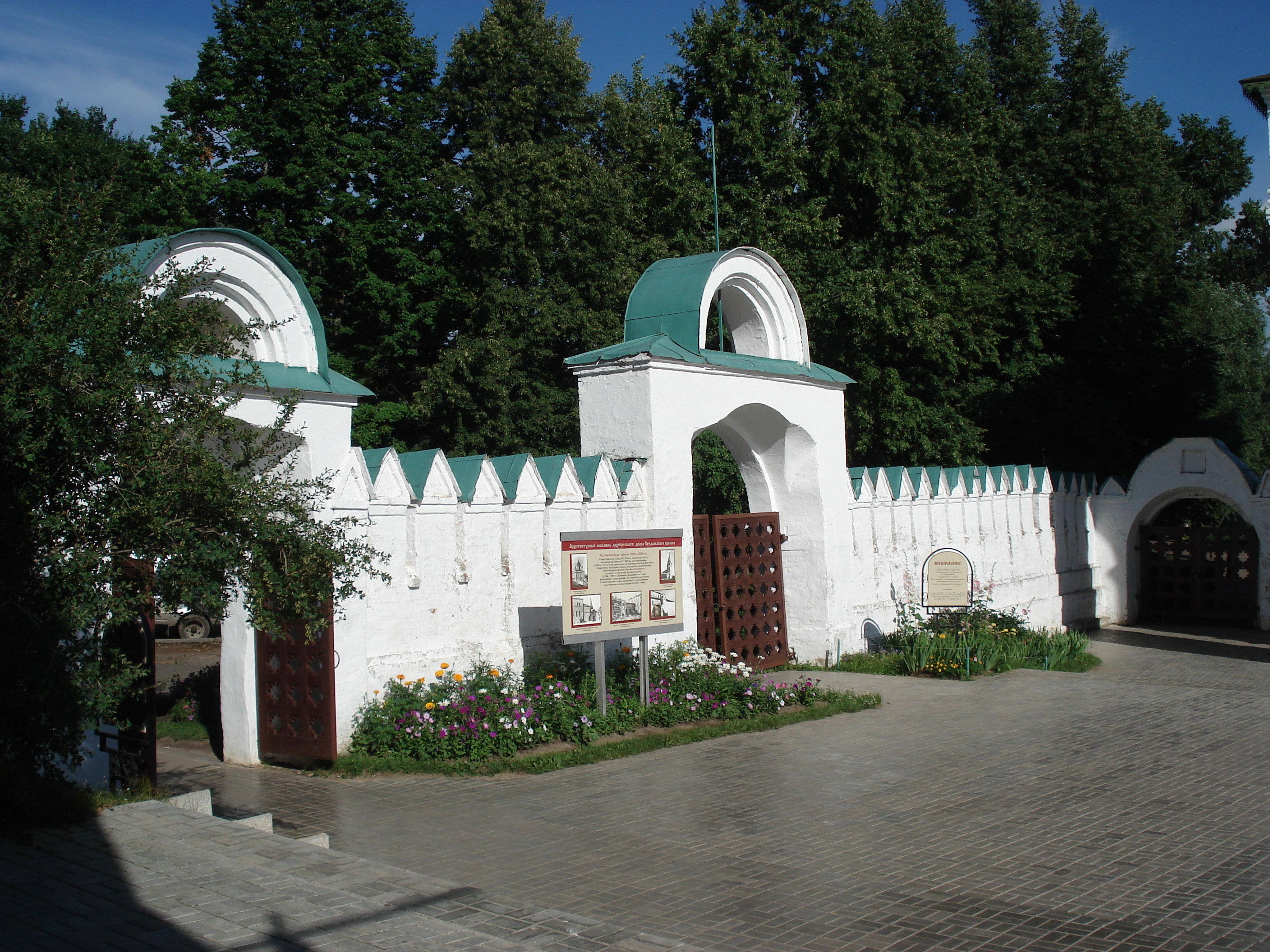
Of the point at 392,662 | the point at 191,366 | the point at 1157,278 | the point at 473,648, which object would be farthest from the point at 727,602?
the point at 1157,278

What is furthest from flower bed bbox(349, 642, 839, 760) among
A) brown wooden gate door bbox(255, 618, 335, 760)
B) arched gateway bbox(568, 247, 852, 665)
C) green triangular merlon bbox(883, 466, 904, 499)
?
green triangular merlon bbox(883, 466, 904, 499)

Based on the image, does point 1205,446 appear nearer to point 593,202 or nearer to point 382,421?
point 593,202

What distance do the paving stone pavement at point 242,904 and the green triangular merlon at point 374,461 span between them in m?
4.17

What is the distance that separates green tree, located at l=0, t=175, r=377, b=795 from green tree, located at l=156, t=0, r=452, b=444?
16.5 m

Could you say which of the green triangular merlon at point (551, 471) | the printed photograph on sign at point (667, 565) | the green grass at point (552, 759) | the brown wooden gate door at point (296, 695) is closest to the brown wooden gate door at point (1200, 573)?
the green grass at point (552, 759)

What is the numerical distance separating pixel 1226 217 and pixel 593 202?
74.2ft

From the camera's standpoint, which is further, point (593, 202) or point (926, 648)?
point (593, 202)

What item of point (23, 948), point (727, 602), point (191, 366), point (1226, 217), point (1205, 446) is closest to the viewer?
point (23, 948)

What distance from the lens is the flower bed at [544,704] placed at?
9398mm

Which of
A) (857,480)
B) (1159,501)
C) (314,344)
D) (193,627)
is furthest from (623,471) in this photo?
(193,627)

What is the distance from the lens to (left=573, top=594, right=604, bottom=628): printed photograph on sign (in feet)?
32.9

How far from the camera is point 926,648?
1463 centimetres

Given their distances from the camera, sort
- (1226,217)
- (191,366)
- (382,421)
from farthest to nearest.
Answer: (1226,217), (382,421), (191,366)

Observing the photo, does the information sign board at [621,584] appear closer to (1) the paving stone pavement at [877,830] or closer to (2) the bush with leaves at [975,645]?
(1) the paving stone pavement at [877,830]
